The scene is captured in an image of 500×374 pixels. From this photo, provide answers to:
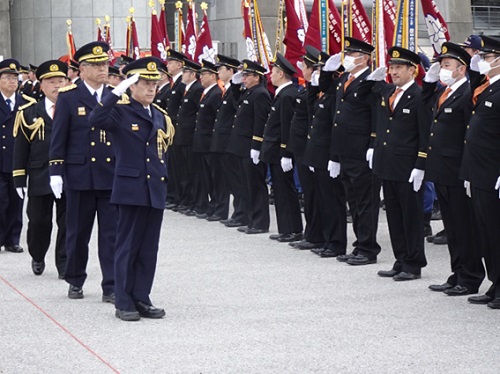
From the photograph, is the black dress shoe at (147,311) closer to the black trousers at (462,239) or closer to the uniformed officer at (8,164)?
the black trousers at (462,239)

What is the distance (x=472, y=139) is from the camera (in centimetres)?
909

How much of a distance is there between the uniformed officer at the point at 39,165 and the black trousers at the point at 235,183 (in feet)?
12.8

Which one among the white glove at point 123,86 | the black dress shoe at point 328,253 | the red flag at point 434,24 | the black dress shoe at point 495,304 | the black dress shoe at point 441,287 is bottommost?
the black dress shoe at point 328,253

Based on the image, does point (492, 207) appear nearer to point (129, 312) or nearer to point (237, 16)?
point (129, 312)

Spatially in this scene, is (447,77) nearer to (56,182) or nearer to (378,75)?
(378,75)

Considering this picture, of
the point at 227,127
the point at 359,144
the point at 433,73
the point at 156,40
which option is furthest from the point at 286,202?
the point at 156,40

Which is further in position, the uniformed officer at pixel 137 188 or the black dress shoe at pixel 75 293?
the black dress shoe at pixel 75 293

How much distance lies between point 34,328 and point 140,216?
1080 mm

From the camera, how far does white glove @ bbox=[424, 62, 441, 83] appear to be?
1006 centimetres

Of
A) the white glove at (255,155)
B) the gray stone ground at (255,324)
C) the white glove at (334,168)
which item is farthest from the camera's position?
the white glove at (255,155)

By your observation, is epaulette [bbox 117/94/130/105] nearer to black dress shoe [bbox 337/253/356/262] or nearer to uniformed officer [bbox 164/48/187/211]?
black dress shoe [bbox 337/253/356/262]

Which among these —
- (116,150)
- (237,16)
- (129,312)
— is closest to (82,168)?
(116,150)

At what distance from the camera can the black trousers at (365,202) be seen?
1130cm

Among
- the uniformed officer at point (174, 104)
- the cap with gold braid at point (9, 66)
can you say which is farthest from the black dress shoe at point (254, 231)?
the cap with gold braid at point (9, 66)
